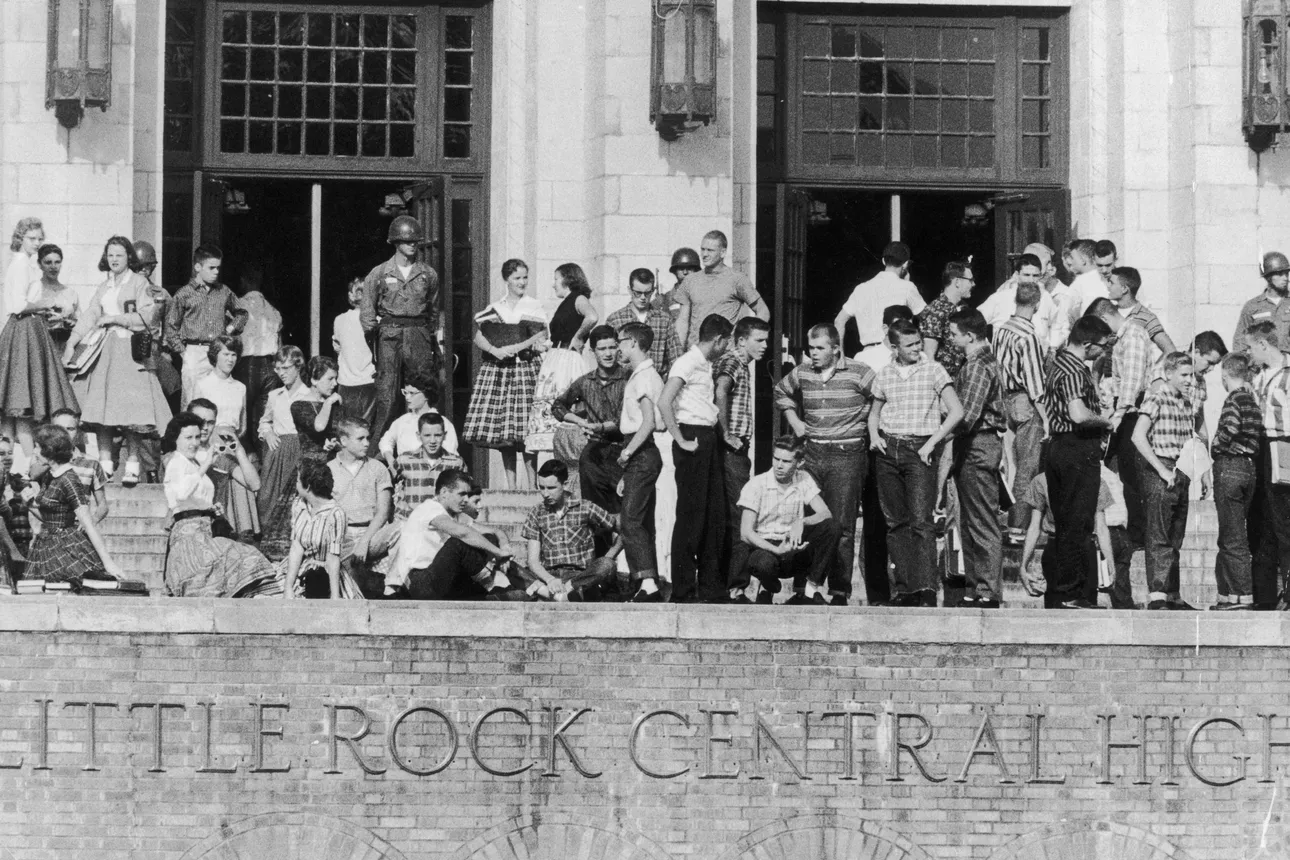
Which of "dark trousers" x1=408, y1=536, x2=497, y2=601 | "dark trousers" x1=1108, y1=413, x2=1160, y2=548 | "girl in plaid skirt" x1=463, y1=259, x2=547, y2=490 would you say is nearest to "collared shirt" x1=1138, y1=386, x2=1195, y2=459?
"dark trousers" x1=1108, y1=413, x2=1160, y2=548

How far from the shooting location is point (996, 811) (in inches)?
779

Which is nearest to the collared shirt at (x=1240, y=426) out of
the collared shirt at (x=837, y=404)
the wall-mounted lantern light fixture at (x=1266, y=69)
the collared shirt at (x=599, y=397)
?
the collared shirt at (x=837, y=404)

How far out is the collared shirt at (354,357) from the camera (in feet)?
77.5

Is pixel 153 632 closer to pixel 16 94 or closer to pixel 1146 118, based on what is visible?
pixel 16 94

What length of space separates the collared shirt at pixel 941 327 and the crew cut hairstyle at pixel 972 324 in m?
0.98

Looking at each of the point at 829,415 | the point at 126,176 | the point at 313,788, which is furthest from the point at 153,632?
the point at 126,176

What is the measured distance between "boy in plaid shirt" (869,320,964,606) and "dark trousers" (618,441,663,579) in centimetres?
164

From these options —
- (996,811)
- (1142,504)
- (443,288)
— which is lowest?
(996,811)

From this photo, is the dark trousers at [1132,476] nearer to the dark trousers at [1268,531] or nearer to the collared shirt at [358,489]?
the dark trousers at [1268,531]

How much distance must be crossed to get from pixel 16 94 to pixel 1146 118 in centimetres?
1005

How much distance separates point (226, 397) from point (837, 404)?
4.98 meters

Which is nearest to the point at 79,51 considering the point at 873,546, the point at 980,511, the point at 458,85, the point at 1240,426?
the point at 458,85

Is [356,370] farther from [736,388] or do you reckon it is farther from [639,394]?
[639,394]

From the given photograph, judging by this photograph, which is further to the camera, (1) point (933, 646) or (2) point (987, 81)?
(2) point (987, 81)
